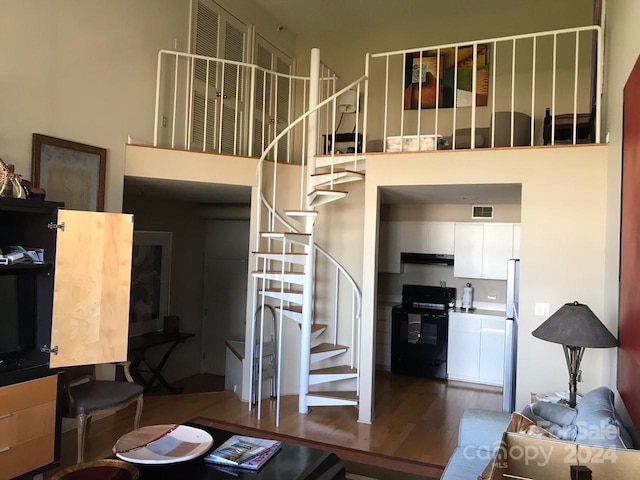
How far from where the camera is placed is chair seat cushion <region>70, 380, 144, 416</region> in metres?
3.37

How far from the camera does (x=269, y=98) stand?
21.2 ft

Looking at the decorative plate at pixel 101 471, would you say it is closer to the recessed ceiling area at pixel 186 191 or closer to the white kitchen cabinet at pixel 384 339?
the recessed ceiling area at pixel 186 191

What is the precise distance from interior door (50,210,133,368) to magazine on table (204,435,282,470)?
1.20m

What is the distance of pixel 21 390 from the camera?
2795 millimetres

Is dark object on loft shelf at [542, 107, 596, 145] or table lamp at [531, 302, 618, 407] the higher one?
dark object on loft shelf at [542, 107, 596, 145]

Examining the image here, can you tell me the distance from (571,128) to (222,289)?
15.9 ft

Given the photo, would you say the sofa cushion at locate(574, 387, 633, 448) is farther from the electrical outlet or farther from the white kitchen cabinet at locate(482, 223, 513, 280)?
the white kitchen cabinet at locate(482, 223, 513, 280)

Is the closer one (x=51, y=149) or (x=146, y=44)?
(x=51, y=149)

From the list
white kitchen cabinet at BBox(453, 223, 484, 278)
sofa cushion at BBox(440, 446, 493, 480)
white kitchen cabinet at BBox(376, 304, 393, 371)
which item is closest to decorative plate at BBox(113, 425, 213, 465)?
sofa cushion at BBox(440, 446, 493, 480)

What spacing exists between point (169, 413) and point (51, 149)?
254 centimetres

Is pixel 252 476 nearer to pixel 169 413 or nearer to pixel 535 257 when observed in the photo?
pixel 169 413

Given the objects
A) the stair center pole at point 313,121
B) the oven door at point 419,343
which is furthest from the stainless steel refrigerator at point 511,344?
the stair center pole at point 313,121

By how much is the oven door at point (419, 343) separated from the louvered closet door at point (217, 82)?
2985 mm

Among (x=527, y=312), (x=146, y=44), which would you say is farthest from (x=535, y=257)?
(x=146, y=44)
